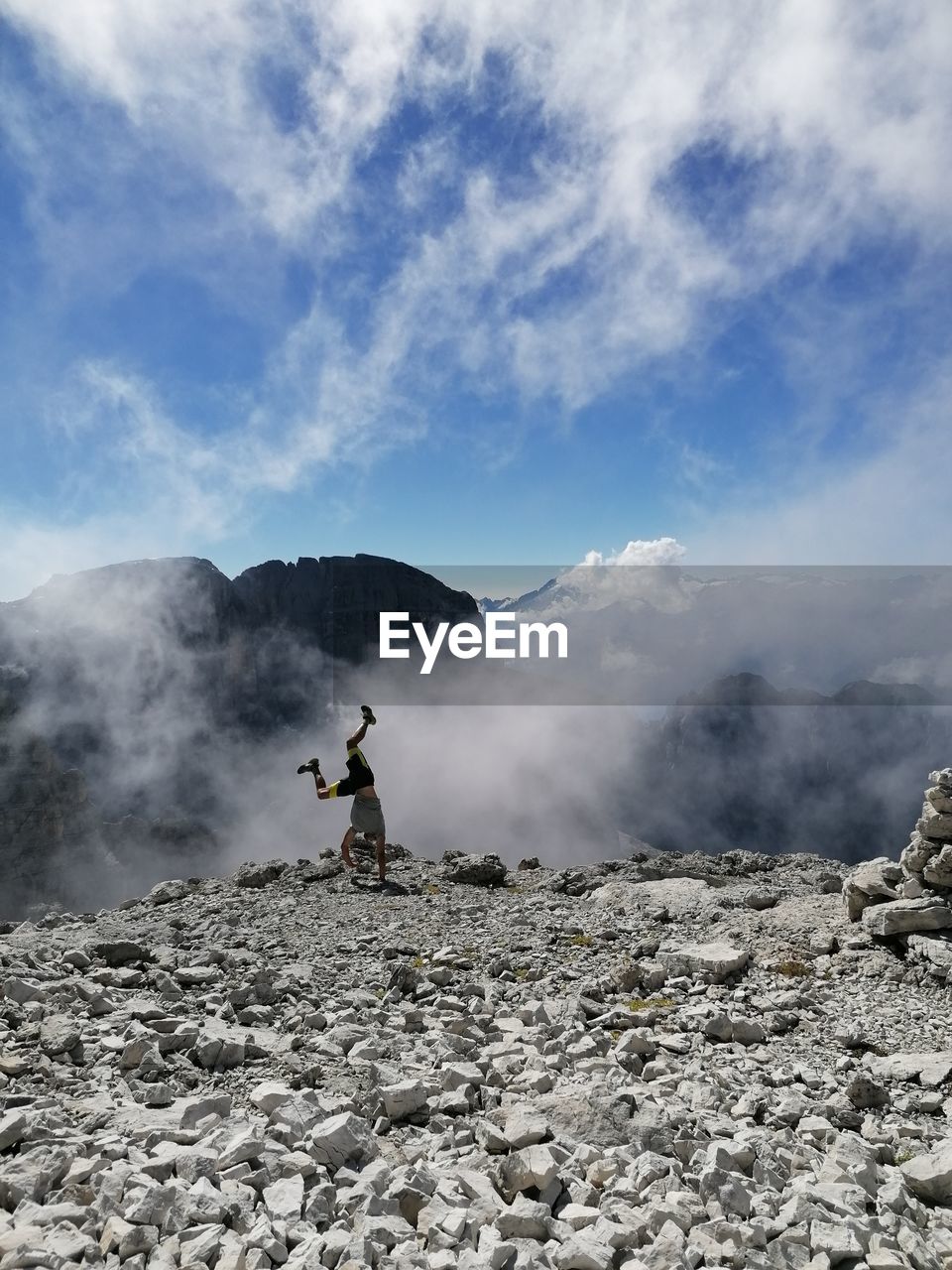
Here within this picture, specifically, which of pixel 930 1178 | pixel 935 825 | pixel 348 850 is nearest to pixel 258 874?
pixel 348 850

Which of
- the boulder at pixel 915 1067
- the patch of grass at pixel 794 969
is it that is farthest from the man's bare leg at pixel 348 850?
the boulder at pixel 915 1067

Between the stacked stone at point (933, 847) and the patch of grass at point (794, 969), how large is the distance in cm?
275

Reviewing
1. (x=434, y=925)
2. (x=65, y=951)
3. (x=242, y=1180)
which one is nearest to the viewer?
(x=242, y=1180)

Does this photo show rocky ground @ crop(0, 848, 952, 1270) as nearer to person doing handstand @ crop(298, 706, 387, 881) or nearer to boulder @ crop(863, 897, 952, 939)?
boulder @ crop(863, 897, 952, 939)

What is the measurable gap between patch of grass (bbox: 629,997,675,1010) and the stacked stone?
216 inches

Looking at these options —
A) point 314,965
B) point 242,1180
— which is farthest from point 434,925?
point 242,1180

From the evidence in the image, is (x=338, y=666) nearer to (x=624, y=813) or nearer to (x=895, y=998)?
(x=624, y=813)

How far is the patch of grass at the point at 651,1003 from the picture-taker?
34.7 feet

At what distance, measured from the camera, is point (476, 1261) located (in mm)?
5055

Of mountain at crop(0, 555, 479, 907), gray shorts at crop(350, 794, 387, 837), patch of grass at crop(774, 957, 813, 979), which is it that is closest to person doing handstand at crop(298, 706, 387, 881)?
gray shorts at crop(350, 794, 387, 837)

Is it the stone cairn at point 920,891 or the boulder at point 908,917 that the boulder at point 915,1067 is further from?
the boulder at point 908,917

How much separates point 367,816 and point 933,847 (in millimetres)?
13547

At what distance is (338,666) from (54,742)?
46115 mm

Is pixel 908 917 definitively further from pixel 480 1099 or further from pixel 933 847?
pixel 480 1099
